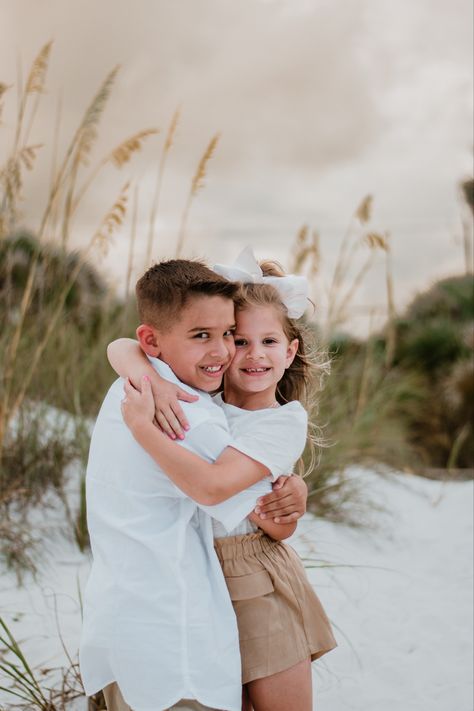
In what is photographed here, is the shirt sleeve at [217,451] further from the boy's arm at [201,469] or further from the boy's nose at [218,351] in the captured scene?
the boy's nose at [218,351]

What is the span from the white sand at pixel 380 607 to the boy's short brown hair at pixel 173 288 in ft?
4.92

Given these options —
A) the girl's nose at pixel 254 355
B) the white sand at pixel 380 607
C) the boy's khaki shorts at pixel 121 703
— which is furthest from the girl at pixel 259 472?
the white sand at pixel 380 607

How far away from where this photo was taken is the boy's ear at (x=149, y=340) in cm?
187

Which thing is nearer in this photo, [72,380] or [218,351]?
[218,351]

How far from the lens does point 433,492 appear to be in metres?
5.99

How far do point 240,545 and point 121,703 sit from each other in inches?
16.8

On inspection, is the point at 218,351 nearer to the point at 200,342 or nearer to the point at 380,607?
the point at 200,342

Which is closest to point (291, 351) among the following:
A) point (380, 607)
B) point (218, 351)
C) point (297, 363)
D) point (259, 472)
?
point (297, 363)

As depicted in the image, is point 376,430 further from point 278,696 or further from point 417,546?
point 278,696

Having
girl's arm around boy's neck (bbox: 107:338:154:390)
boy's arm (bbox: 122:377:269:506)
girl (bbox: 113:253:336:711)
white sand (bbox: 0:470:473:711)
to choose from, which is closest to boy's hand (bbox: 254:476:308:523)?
girl (bbox: 113:253:336:711)

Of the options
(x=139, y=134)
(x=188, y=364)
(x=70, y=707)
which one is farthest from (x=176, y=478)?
(x=139, y=134)

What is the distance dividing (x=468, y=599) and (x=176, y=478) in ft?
10.0

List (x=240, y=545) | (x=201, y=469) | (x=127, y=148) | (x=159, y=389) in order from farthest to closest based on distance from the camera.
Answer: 1. (x=127, y=148)
2. (x=240, y=545)
3. (x=159, y=389)
4. (x=201, y=469)

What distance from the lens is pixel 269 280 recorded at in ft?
6.68
